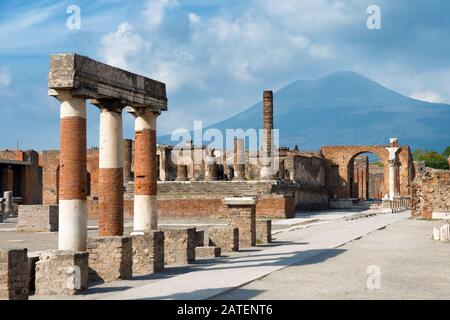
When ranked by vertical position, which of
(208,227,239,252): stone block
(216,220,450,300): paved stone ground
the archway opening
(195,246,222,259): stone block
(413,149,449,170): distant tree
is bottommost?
(216,220,450,300): paved stone ground

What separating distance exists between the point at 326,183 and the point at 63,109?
161 ft

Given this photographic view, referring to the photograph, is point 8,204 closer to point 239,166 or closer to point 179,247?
point 239,166

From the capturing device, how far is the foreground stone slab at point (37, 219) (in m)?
27.8

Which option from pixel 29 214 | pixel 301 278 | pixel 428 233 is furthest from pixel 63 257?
pixel 29 214

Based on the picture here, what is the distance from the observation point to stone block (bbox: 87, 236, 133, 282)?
38.1ft

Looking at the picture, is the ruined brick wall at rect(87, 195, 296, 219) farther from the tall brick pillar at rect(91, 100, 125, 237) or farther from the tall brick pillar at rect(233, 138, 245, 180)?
the tall brick pillar at rect(91, 100, 125, 237)

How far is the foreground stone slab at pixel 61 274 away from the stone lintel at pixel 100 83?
291 cm

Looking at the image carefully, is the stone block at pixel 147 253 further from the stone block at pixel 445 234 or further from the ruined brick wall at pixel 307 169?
the ruined brick wall at pixel 307 169

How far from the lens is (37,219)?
28.0m

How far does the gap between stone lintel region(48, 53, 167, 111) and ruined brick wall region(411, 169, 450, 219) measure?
17.9 meters

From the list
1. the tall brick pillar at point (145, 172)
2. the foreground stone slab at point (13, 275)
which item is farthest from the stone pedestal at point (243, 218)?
the foreground stone slab at point (13, 275)

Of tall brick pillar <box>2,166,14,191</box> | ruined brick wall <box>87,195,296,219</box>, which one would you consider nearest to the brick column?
ruined brick wall <box>87,195,296,219</box>

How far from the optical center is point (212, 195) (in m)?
38.8

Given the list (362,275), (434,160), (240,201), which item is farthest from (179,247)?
(434,160)
